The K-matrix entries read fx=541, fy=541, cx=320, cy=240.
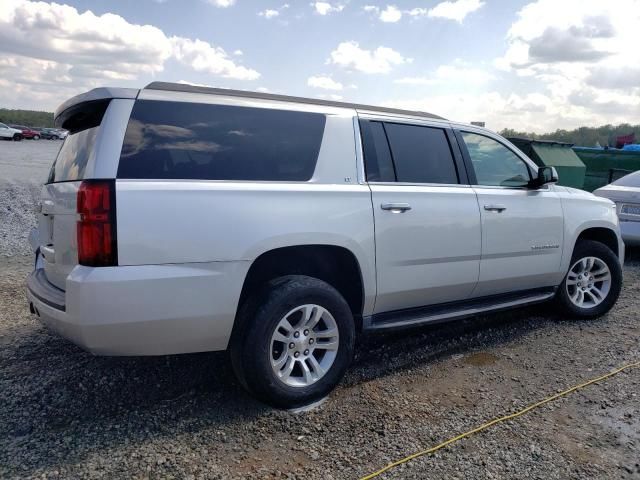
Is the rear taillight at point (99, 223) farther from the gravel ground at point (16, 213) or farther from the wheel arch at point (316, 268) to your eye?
the gravel ground at point (16, 213)

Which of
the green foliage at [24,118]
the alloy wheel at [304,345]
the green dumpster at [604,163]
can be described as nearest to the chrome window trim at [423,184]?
the alloy wheel at [304,345]

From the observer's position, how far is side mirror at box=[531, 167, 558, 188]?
15.2 ft

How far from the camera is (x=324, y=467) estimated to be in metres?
2.75

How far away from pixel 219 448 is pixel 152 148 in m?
1.64

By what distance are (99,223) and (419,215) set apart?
2.10 metres

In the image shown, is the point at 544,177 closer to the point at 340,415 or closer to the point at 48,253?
the point at 340,415

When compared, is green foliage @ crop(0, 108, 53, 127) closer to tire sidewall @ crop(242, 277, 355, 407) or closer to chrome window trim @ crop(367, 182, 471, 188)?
chrome window trim @ crop(367, 182, 471, 188)

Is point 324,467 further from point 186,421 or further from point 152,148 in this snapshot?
point 152,148

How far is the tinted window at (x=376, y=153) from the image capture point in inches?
145

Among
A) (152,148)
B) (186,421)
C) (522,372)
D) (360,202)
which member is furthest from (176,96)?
(522,372)

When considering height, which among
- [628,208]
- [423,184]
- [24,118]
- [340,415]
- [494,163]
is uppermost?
[24,118]

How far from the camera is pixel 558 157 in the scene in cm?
1170

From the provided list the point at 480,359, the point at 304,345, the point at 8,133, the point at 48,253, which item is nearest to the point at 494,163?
the point at 480,359

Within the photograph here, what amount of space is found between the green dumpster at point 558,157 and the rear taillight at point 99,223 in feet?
32.8
